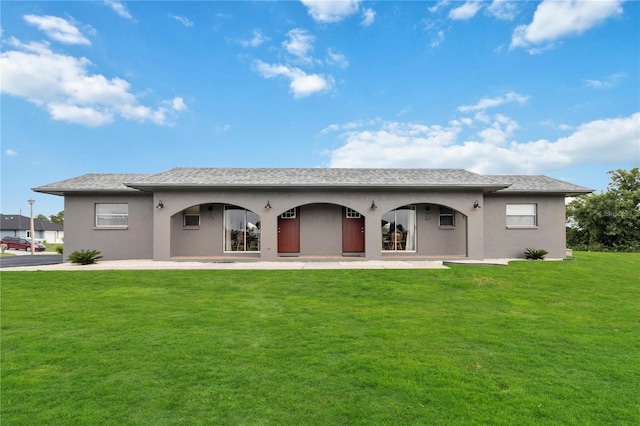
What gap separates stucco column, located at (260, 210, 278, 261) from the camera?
14.2m

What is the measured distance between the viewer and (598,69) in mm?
17672

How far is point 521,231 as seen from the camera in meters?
15.7

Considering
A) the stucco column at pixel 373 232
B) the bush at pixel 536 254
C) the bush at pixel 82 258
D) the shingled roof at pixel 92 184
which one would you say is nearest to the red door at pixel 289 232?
the stucco column at pixel 373 232

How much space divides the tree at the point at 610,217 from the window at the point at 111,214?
30.3 meters

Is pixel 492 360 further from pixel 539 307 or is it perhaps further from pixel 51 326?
pixel 51 326

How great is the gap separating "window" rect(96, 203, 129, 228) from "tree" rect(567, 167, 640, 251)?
30271 millimetres

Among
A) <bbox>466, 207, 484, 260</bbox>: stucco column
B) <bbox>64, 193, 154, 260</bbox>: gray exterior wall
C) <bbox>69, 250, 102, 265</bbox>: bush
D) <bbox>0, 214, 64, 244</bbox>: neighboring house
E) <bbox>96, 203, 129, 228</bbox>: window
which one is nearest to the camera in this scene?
<bbox>69, 250, 102, 265</bbox>: bush

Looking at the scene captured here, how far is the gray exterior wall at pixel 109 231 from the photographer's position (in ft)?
49.5

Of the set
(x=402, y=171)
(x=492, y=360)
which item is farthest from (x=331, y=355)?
(x=402, y=171)

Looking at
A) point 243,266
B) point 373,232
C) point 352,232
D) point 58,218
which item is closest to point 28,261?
point 243,266

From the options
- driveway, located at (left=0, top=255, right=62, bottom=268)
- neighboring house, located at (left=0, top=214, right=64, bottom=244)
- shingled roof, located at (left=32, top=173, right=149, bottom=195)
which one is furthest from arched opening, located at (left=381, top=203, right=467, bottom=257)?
neighboring house, located at (left=0, top=214, right=64, bottom=244)

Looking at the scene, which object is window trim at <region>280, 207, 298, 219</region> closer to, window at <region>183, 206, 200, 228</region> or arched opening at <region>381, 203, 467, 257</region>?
window at <region>183, 206, 200, 228</region>

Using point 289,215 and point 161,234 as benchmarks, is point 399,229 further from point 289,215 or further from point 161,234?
point 161,234

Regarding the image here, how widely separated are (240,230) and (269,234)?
2511 millimetres
